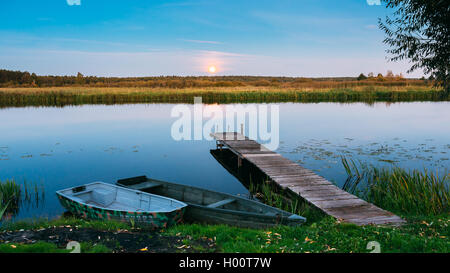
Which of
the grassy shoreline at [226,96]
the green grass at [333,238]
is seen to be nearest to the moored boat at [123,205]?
the green grass at [333,238]

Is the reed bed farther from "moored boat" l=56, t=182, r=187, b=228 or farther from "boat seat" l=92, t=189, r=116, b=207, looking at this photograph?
"boat seat" l=92, t=189, r=116, b=207

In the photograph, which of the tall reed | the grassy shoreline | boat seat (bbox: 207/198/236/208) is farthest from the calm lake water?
the grassy shoreline

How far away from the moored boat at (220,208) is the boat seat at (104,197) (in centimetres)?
97

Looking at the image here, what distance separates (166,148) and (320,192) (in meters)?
11.6

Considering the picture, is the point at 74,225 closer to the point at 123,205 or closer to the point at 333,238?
the point at 123,205

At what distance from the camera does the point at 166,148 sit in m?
19.6

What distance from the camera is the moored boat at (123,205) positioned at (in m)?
7.82

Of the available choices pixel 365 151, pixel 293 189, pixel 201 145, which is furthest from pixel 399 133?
pixel 293 189

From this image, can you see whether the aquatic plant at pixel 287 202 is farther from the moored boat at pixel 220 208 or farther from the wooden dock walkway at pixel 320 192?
→ the moored boat at pixel 220 208

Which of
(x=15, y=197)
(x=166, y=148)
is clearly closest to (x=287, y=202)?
(x=15, y=197)

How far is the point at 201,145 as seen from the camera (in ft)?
67.6

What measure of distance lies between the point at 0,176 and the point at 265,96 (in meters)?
36.2
